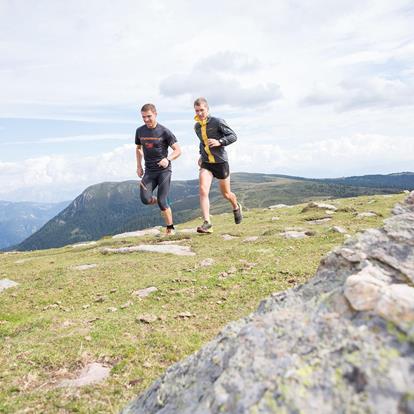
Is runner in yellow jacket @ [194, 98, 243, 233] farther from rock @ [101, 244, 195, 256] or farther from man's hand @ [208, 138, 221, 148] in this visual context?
rock @ [101, 244, 195, 256]

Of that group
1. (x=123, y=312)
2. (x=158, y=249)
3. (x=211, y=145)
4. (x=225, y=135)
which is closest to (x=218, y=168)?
(x=225, y=135)

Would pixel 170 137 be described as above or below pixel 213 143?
above

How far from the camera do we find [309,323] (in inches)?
159

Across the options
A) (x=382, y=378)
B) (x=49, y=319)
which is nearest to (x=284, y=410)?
(x=382, y=378)


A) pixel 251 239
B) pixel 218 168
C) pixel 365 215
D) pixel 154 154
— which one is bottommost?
pixel 251 239

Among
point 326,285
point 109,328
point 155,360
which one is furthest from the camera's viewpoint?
point 109,328

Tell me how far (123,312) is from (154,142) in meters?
9.94

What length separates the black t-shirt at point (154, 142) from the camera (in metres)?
19.3

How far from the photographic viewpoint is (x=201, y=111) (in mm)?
17156

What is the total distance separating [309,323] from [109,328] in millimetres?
7036

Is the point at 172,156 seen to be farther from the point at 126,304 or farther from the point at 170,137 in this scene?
the point at 126,304

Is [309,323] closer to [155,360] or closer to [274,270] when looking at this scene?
[155,360]

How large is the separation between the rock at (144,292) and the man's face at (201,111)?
7690 mm

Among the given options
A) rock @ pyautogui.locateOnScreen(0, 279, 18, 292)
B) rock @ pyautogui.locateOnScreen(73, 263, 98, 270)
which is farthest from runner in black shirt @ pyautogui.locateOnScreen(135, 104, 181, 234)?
rock @ pyautogui.locateOnScreen(0, 279, 18, 292)
